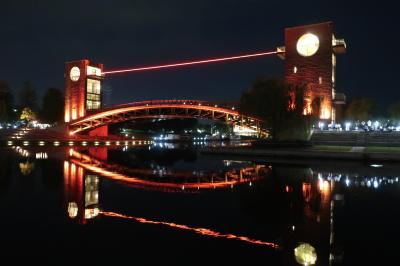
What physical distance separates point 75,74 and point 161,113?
2593cm

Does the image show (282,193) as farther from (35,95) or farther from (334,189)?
(35,95)

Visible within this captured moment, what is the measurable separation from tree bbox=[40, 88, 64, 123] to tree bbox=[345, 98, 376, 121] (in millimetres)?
69710

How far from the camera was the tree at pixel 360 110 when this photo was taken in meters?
72.9

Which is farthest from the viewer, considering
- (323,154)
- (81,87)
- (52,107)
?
(52,107)

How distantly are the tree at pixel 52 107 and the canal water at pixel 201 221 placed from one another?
274 feet

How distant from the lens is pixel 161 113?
71.4 metres

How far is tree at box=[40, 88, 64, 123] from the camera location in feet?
322

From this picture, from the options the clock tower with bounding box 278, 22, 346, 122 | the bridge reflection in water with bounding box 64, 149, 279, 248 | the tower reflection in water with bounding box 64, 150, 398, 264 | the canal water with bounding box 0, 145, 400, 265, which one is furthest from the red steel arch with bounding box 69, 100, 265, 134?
the canal water with bounding box 0, 145, 400, 265

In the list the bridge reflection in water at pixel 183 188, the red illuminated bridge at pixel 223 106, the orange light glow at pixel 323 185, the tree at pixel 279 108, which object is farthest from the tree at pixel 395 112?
the orange light glow at pixel 323 185

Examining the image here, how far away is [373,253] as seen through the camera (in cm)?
816

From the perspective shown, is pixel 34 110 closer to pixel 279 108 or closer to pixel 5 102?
pixel 5 102

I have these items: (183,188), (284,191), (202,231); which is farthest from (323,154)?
(202,231)

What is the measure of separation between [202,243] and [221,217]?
2.73 metres

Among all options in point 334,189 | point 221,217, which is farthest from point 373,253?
point 334,189
